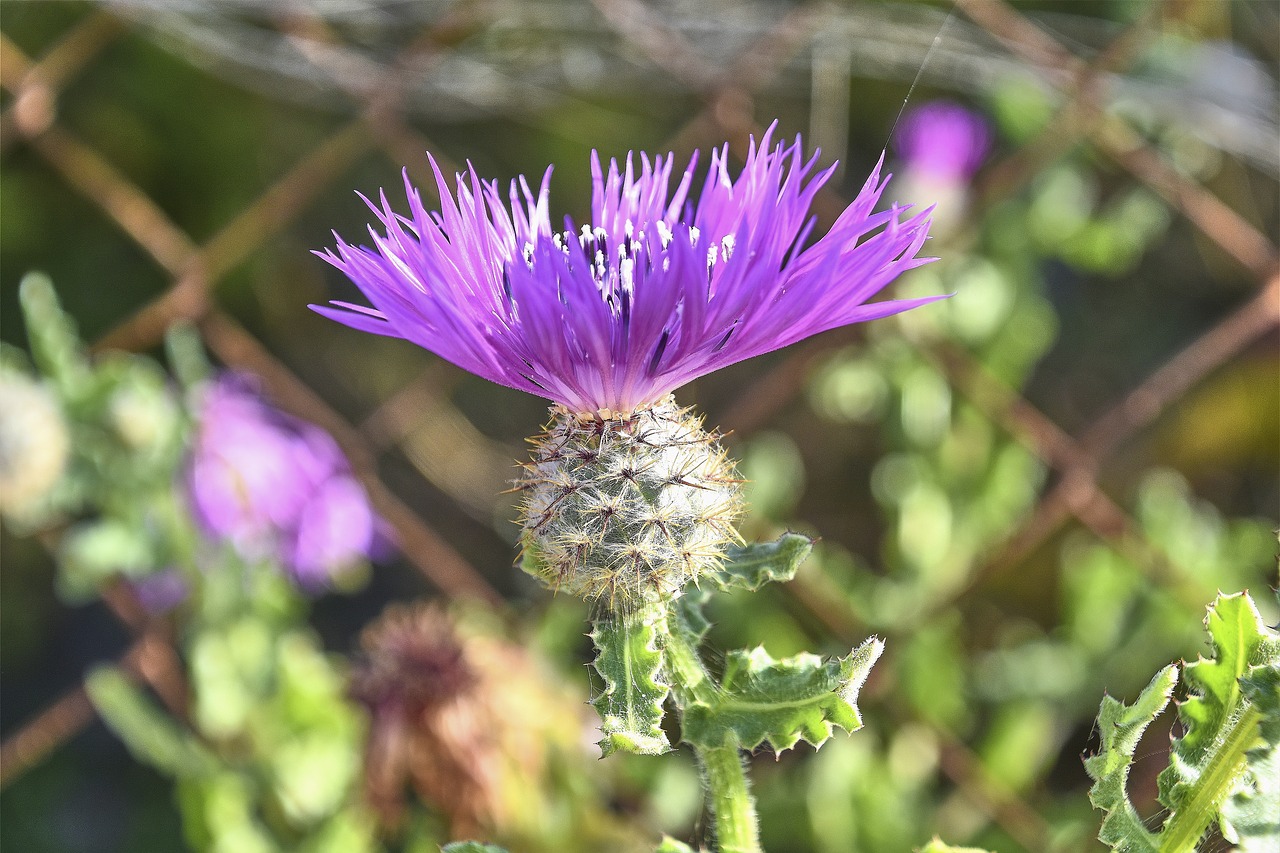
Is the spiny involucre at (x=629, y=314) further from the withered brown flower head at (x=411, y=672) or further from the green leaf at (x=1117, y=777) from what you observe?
the withered brown flower head at (x=411, y=672)

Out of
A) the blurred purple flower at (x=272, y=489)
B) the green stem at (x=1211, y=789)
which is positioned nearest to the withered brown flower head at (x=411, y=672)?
the blurred purple flower at (x=272, y=489)

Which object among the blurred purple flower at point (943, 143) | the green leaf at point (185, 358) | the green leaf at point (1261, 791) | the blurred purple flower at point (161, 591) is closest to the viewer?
the green leaf at point (1261, 791)

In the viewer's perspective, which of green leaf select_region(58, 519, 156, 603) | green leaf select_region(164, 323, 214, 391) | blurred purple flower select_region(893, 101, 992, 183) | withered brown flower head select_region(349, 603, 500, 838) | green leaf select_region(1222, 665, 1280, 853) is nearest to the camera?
green leaf select_region(1222, 665, 1280, 853)

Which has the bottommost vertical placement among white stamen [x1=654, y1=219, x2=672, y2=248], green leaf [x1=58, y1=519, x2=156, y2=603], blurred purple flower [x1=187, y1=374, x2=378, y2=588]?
white stamen [x1=654, y1=219, x2=672, y2=248]

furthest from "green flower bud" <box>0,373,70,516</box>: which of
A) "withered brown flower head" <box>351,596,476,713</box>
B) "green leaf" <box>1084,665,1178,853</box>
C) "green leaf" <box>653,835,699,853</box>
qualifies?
"green leaf" <box>1084,665,1178,853</box>

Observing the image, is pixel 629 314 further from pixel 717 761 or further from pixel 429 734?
pixel 429 734

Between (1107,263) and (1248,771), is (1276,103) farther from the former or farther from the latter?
(1248,771)

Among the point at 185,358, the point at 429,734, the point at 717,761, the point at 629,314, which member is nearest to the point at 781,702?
the point at 717,761

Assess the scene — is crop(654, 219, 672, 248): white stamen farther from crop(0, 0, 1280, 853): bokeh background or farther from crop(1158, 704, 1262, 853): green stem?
crop(0, 0, 1280, 853): bokeh background
